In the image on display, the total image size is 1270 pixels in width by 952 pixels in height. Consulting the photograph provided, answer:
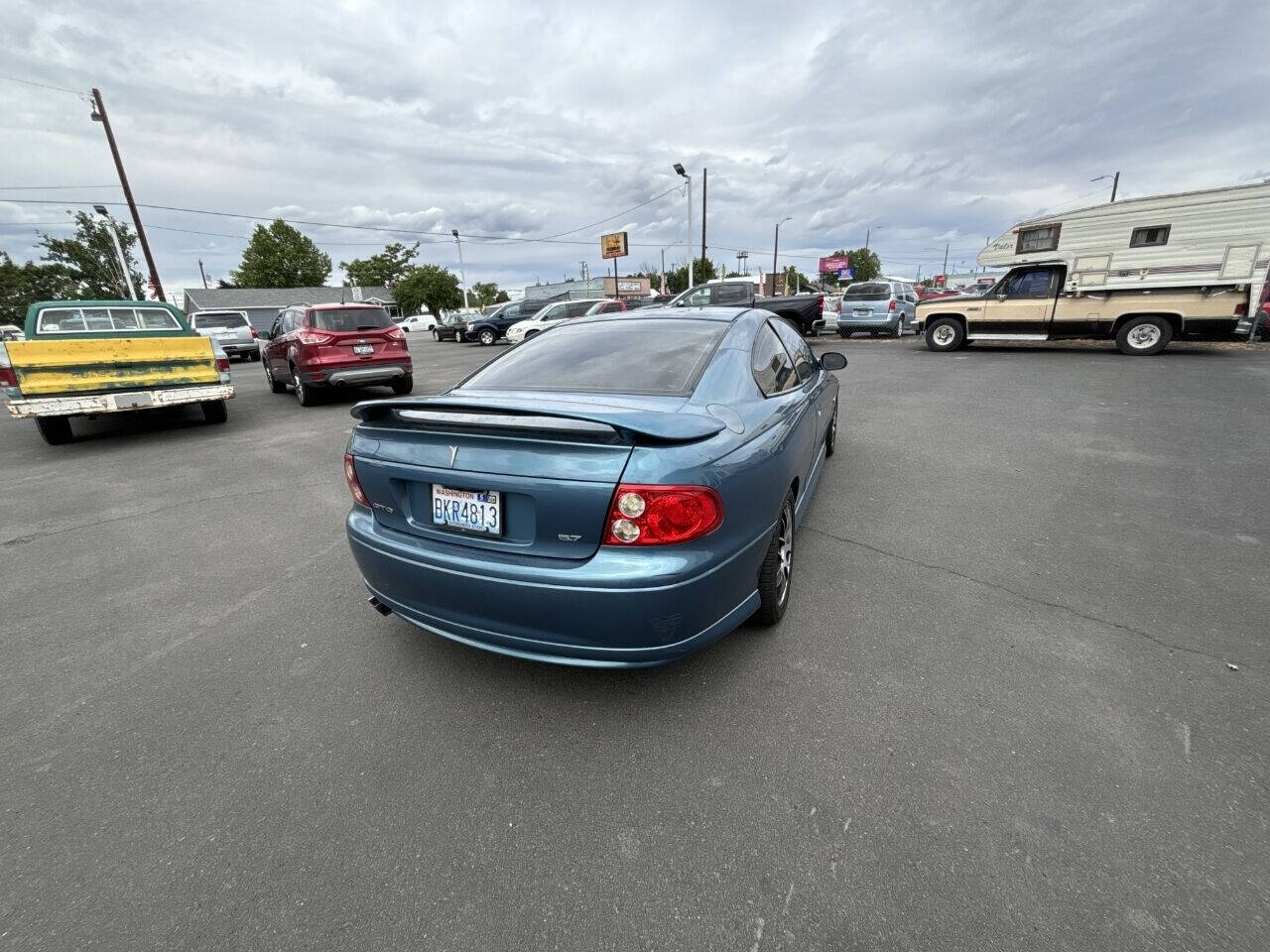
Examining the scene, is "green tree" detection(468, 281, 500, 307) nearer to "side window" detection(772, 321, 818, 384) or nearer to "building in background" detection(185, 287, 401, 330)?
"building in background" detection(185, 287, 401, 330)

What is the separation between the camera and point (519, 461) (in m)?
1.99

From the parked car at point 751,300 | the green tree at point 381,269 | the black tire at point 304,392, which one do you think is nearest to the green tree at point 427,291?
the green tree at point 381,269

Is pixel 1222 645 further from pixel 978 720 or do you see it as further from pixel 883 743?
pixel 883 743

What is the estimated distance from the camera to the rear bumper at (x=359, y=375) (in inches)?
346

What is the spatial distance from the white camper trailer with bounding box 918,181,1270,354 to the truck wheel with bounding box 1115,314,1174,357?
17 millimetres

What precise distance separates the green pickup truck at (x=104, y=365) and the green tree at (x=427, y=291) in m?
65.9

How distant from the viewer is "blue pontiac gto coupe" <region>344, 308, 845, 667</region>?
191cm

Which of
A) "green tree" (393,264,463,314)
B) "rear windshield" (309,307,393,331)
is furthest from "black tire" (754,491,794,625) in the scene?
"green tree" (393,264,463,314)

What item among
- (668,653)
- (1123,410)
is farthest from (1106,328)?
(668,653)

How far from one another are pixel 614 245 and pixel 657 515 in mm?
59393

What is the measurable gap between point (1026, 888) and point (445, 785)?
1763 millimetres

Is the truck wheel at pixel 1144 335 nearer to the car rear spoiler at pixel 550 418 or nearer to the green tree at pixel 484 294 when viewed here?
the car rear spoiler at pixel 550 418

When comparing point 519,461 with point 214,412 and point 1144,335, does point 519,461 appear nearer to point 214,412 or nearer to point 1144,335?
point 214,412

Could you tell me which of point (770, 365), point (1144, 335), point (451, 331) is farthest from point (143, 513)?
point (451, 331)
